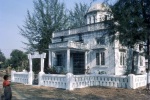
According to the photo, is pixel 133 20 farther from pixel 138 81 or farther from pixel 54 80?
pixel 54 80

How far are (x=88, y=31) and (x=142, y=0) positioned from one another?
18.1 meters

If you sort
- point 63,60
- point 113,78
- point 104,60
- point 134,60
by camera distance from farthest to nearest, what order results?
point 63,60 < point 134,60 < point 104,60 < point 113,78

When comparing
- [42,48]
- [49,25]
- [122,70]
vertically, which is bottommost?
[122,70]

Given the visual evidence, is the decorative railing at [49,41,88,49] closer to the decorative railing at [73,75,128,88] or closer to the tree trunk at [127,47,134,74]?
the tree trunk at [127,47,134,74]

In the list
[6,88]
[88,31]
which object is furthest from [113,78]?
[88,31]

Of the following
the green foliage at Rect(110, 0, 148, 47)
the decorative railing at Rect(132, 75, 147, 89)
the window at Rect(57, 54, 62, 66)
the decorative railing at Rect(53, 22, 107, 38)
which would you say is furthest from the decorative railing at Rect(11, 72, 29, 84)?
the window at Rect(57, 54, 62, 66)

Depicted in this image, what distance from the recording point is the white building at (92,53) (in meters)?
29.6

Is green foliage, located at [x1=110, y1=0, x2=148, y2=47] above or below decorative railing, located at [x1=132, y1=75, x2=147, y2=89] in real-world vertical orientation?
above

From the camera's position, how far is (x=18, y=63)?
182 ft

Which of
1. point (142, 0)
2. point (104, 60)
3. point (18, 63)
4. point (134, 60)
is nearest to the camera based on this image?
point (142, 0)

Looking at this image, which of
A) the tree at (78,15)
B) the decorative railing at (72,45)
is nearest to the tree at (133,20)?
the decorative railing at (72,45)

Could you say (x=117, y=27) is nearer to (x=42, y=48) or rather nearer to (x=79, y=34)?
(x=79, y=34)

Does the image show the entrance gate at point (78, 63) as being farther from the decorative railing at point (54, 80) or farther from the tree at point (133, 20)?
the tree at point (133, 20)

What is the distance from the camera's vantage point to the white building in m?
29.6
